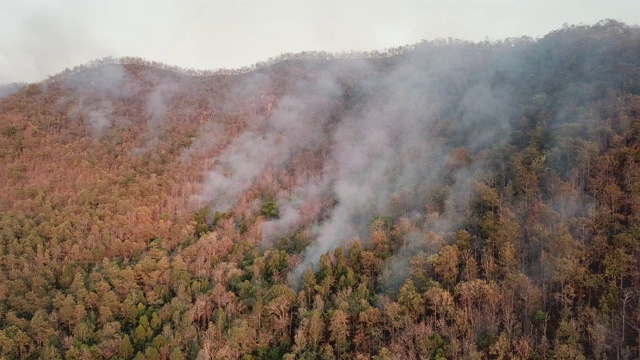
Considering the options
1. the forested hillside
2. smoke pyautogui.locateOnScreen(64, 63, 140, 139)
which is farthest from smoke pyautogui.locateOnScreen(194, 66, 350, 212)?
smoke pyautogui.locateOnScreen(64, 63, 140, 139)

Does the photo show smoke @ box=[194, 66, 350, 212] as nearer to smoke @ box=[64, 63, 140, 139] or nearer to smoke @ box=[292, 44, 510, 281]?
smoke @ box=[292, 44, 510, 281]

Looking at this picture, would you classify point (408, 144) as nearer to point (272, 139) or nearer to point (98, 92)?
point (272, 139)

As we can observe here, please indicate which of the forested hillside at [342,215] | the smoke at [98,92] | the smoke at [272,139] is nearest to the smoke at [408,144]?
the forested hillside at [342,215]

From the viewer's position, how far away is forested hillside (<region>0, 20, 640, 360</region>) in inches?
2244

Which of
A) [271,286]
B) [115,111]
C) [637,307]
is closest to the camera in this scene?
[637,307]

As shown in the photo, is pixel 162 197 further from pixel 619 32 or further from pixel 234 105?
pixel 619 32

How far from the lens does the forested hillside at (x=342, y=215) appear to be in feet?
187

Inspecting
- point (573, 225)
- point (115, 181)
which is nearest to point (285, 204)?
point (115, 181)

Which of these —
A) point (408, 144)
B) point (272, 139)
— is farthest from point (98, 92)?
point (408, 144)

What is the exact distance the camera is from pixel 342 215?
288ft

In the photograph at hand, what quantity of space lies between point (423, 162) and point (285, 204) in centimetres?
2887

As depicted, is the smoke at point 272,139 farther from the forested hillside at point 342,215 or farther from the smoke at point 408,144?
the smoke at point 408,144

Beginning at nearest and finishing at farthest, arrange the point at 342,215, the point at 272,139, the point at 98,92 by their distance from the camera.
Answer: the point at 342,215, the point at 272,139, the point at 98,92

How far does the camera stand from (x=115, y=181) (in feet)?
322
